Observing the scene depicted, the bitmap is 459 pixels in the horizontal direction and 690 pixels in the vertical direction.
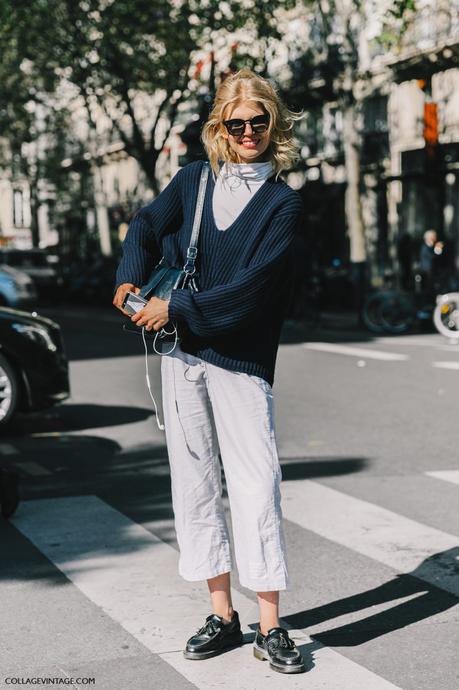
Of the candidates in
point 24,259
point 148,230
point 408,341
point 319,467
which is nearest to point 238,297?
point 148,230

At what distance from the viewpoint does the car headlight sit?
9164 millimetres

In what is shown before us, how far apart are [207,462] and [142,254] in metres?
0.71

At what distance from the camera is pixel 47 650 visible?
4062mm

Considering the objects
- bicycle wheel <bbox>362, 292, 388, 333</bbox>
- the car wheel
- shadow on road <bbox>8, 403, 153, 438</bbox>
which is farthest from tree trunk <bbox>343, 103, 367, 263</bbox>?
the car wheel

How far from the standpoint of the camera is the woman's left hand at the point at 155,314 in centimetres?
375

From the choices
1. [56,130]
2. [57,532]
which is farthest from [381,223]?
[57,532]

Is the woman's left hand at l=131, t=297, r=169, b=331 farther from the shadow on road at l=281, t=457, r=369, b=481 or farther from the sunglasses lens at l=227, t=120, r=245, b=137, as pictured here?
the shadow on road at l=281, t=457, r=369, b=481

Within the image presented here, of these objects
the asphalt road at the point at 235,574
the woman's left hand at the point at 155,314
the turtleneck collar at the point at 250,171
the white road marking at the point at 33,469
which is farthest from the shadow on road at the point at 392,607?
the white road marking at the point at 33,469

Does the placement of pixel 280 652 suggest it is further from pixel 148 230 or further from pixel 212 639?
pixel 148 230

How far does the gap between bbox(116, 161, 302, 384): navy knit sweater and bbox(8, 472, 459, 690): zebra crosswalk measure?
0.95 metres

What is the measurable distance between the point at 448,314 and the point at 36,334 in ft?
34.8

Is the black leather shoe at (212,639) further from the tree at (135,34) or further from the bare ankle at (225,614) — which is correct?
the tree at (135,34)

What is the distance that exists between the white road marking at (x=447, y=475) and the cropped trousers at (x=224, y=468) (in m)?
3.34

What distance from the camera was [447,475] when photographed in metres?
7.26
